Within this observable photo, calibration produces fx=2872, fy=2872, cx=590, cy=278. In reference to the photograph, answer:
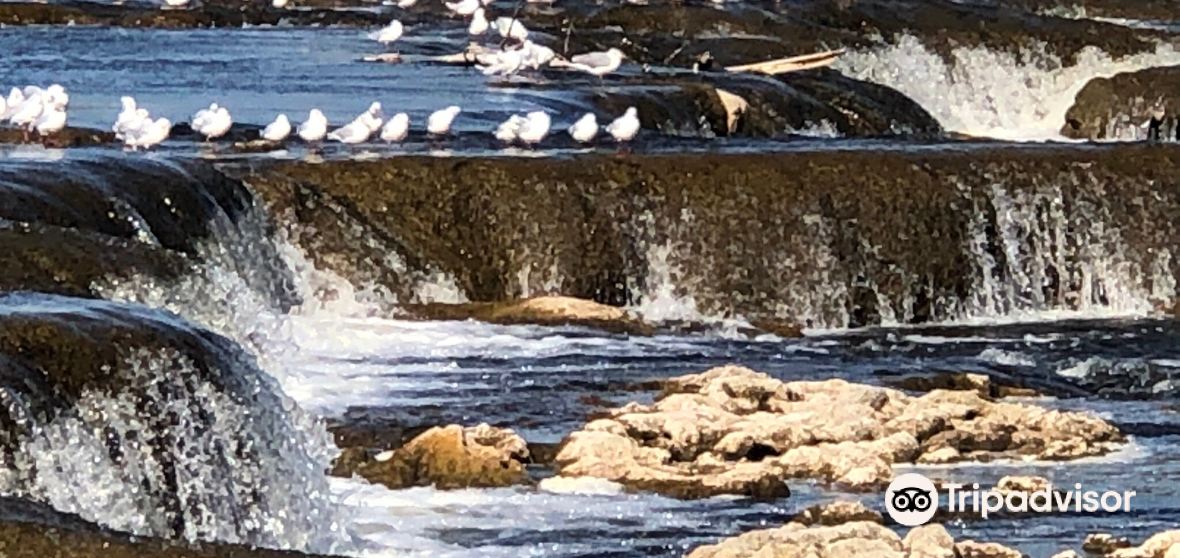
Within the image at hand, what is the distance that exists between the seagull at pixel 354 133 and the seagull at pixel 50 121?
248 cm

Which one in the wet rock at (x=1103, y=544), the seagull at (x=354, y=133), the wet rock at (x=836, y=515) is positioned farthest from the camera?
the seagull at (x=354, y=133)

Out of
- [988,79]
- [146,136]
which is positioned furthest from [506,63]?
[146,136]

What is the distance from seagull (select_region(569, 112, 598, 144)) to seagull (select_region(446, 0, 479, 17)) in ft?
54.2

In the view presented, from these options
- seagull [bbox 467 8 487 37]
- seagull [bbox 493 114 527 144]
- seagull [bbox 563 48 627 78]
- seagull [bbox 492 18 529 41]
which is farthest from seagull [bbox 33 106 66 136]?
seagull [bbox 467 8 487 37]

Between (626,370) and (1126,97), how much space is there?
727 inches

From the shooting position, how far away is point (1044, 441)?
1680 cm

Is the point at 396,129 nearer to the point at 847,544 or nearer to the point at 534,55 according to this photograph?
the point at 534,55

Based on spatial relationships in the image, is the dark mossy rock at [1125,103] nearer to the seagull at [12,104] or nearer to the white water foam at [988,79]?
the white water foam at [988,79]

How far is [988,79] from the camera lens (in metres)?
39.9

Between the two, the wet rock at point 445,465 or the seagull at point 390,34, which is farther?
the seagull at point 390,34

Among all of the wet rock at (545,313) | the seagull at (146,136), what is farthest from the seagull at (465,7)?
the wet rock at (545,313)

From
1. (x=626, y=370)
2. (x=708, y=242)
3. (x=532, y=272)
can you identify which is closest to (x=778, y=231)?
(x=708, y=242)

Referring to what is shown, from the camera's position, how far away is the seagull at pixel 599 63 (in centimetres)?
3334

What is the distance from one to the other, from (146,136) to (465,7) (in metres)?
20.2
